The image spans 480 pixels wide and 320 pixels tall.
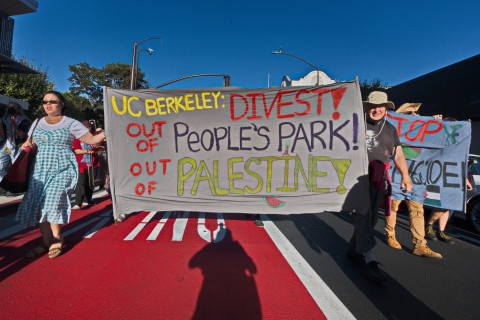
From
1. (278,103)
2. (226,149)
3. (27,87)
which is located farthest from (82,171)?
(27,87)

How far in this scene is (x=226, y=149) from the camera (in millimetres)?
2949

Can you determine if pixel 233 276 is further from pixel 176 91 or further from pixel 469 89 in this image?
pixel 469 89

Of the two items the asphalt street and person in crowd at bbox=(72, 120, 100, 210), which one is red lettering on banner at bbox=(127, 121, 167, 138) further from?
person in crowd at bbox=(72, 120, 100, 210)

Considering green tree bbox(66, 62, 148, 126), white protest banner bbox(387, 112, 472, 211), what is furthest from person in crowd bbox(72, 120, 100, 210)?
green tree bbox(66, 62, 148, 126)

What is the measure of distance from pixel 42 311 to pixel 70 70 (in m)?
51.4

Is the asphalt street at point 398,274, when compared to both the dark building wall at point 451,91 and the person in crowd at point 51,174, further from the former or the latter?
the dark building wall at point 451,91

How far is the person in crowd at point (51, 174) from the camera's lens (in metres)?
2.88

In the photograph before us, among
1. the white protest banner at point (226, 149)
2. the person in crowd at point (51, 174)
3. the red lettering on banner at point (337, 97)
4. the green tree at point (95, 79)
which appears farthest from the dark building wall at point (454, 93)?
the green tree at point (95, 79)

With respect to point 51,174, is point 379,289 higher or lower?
lower

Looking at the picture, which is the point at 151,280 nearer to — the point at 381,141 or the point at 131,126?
the point at 131,126

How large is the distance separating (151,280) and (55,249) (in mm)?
1389

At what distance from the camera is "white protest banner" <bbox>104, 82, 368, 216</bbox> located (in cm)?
283

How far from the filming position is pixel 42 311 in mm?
2010

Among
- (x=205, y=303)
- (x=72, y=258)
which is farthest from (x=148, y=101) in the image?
(x=205, y=303)
